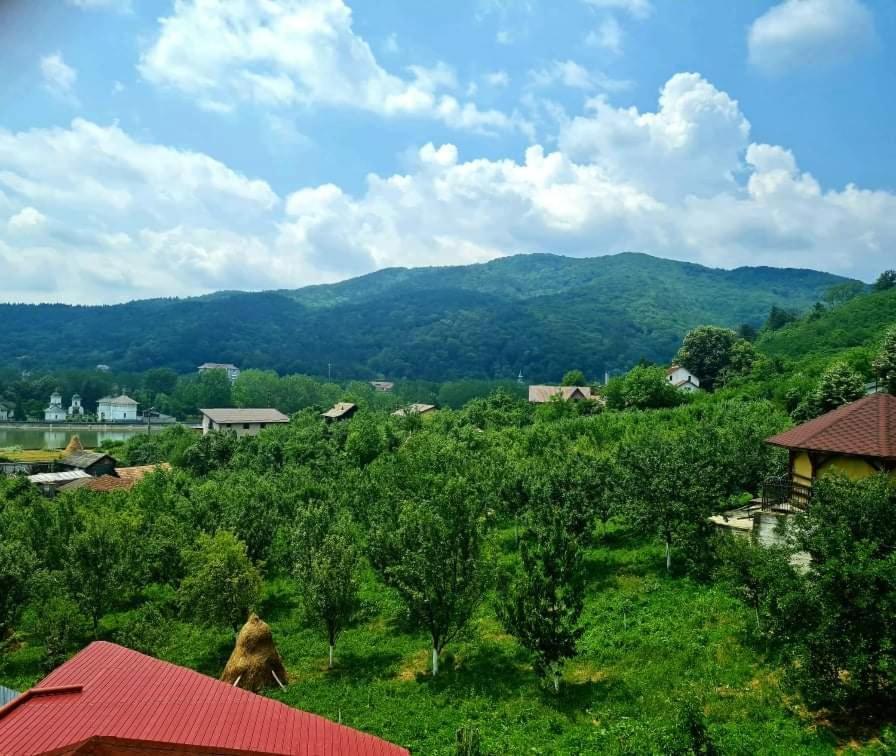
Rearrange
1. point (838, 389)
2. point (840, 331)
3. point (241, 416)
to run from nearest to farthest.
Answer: point (838, 389) → point (840, 331) → point (241, 416)

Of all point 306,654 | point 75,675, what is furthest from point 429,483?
point 75,675

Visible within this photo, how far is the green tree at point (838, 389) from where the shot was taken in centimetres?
4003

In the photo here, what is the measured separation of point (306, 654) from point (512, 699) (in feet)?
32.2

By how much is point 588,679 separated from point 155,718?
1254 centimetres

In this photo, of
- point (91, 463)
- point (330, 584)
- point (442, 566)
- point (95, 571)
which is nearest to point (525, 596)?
point (442, 566)

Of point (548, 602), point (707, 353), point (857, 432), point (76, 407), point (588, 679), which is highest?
point (707, 353)

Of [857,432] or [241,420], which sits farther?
[241,420]

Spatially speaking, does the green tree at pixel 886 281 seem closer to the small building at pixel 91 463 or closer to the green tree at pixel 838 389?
the green tree at pixel 838 389

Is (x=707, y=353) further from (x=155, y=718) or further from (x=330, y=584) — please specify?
(x=155, y=718)

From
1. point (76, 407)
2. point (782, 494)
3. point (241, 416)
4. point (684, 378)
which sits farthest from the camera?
point (76, 407)

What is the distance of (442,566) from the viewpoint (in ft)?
68.2

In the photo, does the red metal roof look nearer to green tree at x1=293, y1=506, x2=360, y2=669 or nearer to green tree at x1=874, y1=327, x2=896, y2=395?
green tree at x1=293, y1=506, x2=360, y2=669

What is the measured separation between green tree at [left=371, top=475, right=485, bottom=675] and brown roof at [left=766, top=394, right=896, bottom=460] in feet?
41.8

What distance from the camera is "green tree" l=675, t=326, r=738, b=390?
8469 cm
